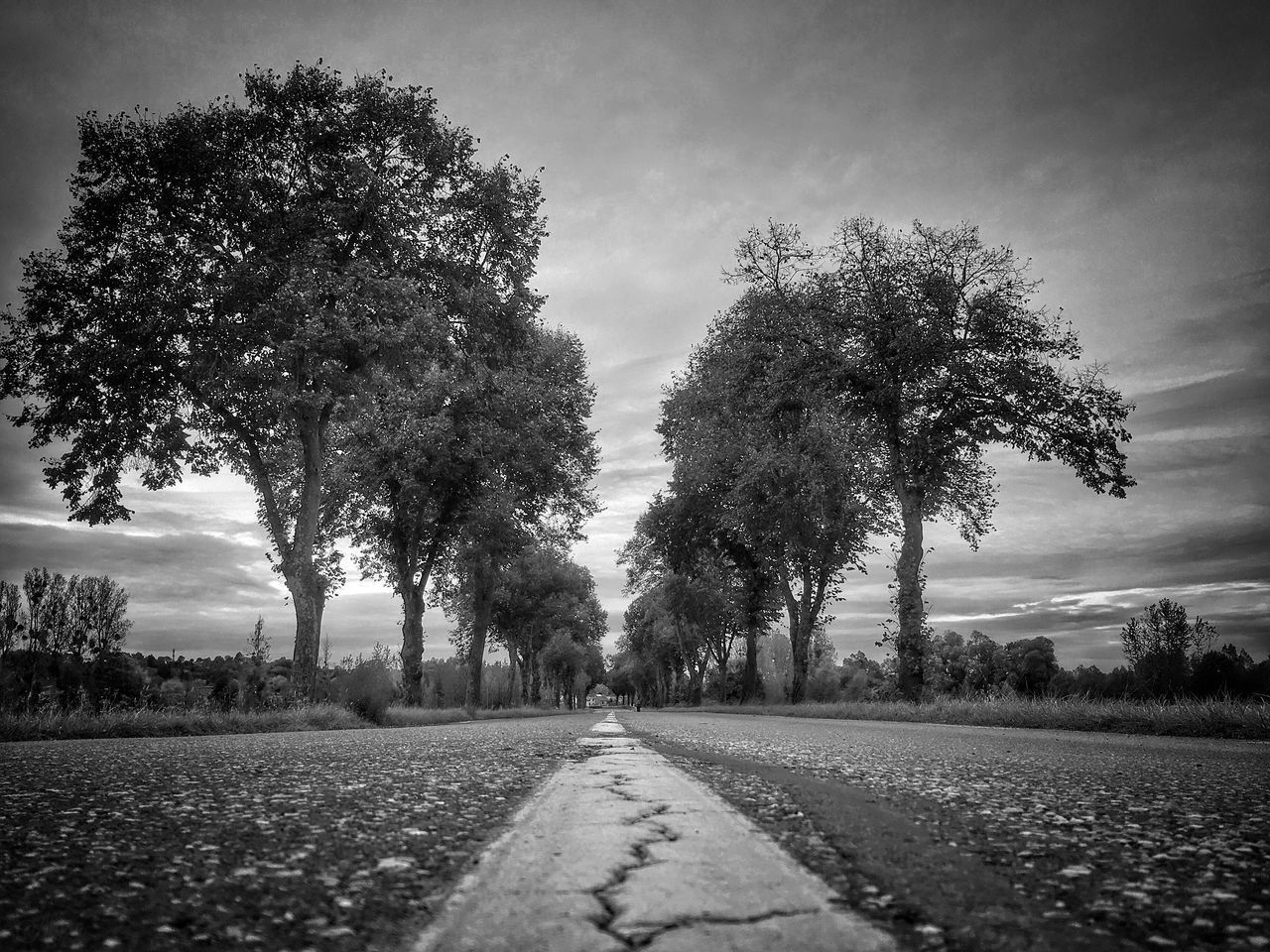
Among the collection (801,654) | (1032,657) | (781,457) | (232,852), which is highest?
(781,457)

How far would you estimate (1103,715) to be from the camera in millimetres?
9836

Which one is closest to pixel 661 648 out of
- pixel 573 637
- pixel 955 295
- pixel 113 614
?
pixel 573 637

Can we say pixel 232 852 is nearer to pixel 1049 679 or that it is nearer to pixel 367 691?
pixel 367 691

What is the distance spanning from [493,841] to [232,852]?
0.73 metres

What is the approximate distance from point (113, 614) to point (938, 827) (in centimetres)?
1436

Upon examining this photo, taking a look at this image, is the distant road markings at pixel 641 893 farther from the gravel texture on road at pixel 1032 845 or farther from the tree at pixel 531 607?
the tree at pixel 531 607

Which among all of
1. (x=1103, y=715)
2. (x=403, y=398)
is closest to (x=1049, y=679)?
(x=1103, y=715)

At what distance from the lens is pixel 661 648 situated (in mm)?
57219

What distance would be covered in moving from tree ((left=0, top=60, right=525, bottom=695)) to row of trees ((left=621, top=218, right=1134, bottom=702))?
36.0 ft

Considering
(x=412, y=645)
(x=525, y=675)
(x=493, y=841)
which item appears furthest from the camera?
(x=525, y=675)

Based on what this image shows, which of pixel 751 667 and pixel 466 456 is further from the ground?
pixel 466 456

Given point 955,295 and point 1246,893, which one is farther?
point 955,295

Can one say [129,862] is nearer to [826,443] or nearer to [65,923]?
[65,923]

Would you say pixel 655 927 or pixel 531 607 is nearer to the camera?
pixel 655 927
